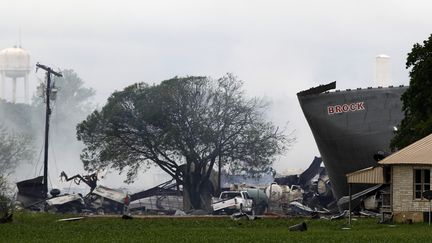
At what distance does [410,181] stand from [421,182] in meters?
0.62

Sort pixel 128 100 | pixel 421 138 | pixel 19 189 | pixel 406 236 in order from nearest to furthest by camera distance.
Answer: pixel 406 236
pixel 421 138
pixel 19 189
pixel 128 100

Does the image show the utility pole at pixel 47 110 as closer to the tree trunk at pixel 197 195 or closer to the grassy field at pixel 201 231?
the tree trunk at pixel 197 195

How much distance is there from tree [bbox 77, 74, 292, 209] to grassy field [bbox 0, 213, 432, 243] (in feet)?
163

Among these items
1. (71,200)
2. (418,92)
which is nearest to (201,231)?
(418,92)

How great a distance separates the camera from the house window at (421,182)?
2721 inches

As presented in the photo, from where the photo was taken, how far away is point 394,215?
231 ft

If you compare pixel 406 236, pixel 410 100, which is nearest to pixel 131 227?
pixel 406 236

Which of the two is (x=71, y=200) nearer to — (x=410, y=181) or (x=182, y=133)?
(x=182, y=133)

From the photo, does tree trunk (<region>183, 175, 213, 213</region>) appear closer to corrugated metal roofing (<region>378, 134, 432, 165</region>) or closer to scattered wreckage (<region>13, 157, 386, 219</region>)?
scattered wreckage (<region>13, 157, 386, 219</region>)

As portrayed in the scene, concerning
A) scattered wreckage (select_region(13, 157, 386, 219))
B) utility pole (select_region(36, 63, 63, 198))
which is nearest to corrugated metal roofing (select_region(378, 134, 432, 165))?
scattered wreckage (select_region(13, 157, 386, 219))

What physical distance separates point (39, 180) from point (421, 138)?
41197 millimetres

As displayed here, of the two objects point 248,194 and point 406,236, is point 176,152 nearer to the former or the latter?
point 248,194

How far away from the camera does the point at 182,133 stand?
125938 mm

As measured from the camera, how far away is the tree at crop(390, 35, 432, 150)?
258 feet
